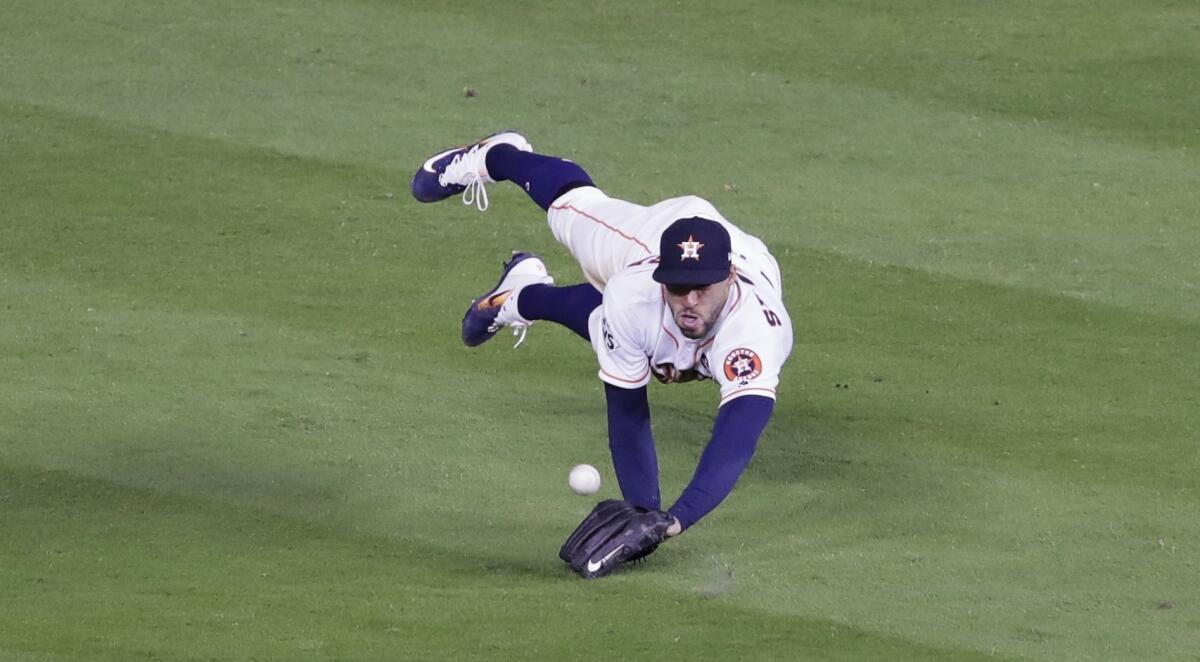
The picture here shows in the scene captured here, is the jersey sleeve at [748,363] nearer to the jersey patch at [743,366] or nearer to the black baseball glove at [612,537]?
the jersey patch at [743,366]

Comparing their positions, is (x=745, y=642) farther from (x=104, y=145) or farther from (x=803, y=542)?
(x=104, y=145)

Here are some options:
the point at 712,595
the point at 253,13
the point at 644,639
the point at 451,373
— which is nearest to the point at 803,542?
the point at 712,595

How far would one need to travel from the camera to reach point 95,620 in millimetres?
5473

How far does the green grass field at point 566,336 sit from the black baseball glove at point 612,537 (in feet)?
0.35

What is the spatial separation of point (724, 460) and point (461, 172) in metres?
2.39

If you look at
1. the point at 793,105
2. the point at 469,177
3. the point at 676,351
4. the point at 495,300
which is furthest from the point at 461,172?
the point at 793,105

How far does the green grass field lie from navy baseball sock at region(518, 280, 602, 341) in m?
0.53

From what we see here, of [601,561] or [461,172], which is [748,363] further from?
[461,172]

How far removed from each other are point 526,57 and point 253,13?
180cm

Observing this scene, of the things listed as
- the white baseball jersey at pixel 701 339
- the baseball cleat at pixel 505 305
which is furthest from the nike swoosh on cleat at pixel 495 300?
the white baseball jersey at pixel 701 339

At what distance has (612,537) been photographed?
5.79 m

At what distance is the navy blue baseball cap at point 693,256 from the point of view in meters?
5.53

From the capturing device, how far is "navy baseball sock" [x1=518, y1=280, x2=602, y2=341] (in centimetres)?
671

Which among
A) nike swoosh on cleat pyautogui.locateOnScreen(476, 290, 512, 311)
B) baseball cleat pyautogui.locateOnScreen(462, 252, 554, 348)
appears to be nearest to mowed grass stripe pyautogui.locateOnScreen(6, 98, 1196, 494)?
baseball cleat pyautogui.locateOnScreen(462, 252, 554, 348)
